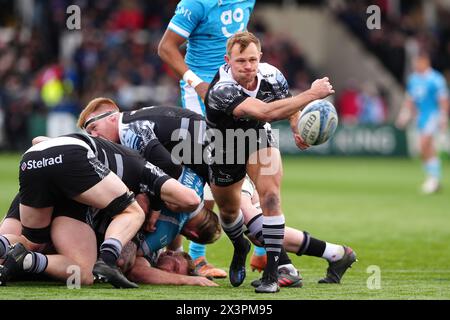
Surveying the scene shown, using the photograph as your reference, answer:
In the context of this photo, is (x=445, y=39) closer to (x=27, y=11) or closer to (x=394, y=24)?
(x=394, y=24)

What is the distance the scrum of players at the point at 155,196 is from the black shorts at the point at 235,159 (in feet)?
0.04

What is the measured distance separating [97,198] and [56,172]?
1.16 feet

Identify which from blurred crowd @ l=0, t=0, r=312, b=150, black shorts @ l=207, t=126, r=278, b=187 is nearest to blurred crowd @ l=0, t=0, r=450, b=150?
blurred crowd @ l=0, t=0, r=312, b=150

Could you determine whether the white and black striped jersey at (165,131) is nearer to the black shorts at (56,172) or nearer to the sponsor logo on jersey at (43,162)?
the black shorts at (56,172)

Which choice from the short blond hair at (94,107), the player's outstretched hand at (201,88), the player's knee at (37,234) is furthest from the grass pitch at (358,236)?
the player's outstretched hand at (201,88)

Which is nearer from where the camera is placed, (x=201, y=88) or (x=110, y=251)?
(x=110, y=251)

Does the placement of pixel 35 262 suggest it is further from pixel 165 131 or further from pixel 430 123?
pixel 430 123

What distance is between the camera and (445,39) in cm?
3059

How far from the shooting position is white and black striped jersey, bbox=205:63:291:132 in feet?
24.1

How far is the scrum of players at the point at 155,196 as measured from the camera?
7266 millimetres

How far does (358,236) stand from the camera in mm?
11383

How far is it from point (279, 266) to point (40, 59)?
793 inches

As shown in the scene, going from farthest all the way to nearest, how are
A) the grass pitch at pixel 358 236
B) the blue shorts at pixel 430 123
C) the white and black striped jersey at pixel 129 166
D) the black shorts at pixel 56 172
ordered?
1. the blue shorts at pixel 430 123
2. the white and black striped jersey at pixel 129 166
3. the black shorts at pixel 56 172
4. the grass pitch at pixel 358 236

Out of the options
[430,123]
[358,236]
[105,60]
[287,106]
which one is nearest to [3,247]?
[287,106]
